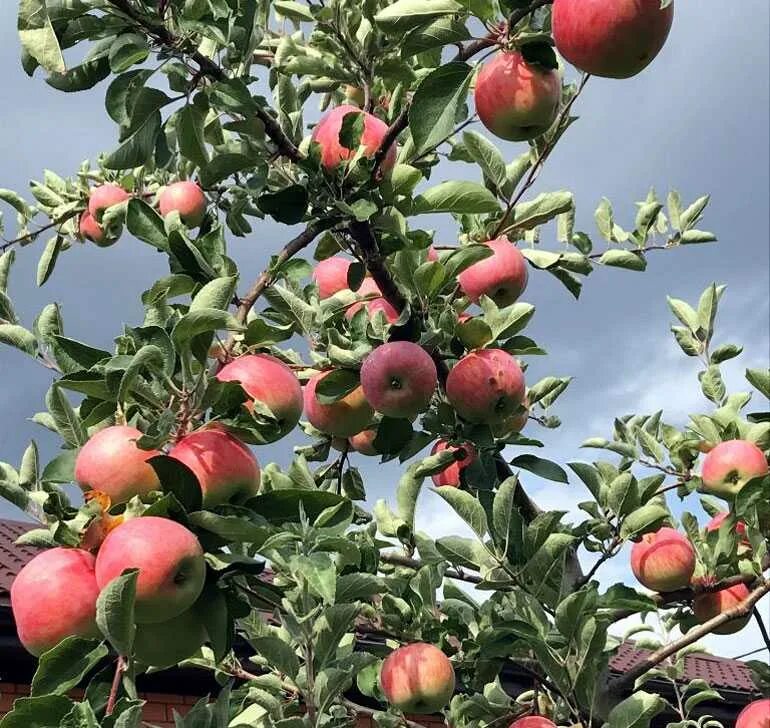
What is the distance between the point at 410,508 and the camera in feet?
9.27

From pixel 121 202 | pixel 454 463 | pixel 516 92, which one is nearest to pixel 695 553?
pixel 454 463

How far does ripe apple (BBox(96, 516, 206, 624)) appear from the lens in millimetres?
1368

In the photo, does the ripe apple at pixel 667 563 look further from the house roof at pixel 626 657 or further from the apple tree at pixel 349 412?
the house roof at pixel 626 657

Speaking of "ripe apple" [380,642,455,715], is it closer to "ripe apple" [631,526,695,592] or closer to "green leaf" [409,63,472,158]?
"ripe apple" [631,526,695,592]

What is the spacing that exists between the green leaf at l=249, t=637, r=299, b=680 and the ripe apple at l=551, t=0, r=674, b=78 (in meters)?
1.42

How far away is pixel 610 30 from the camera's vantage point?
1638 mm

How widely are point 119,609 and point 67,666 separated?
0.29 m

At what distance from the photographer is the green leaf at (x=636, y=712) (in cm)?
201

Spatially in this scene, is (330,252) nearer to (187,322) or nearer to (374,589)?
(374,589)

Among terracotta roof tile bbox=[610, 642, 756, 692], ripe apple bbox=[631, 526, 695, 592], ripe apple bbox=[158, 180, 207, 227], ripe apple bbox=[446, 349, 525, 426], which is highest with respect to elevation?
ripe apple bbox=[158, 180, 207, 227]

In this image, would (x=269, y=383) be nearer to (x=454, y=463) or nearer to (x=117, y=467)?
(x=117, y=467)

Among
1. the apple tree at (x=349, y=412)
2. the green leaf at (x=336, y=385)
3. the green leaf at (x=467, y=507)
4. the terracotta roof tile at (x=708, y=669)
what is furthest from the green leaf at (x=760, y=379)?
the terracotta roof tile at (x=708, y=669)

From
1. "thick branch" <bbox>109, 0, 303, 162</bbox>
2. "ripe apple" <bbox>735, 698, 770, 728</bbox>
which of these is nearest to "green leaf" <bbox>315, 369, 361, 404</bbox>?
"thick branch" <bbox>109, 0, 303, 162</bbox>

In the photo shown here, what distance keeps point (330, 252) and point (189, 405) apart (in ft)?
4.29
